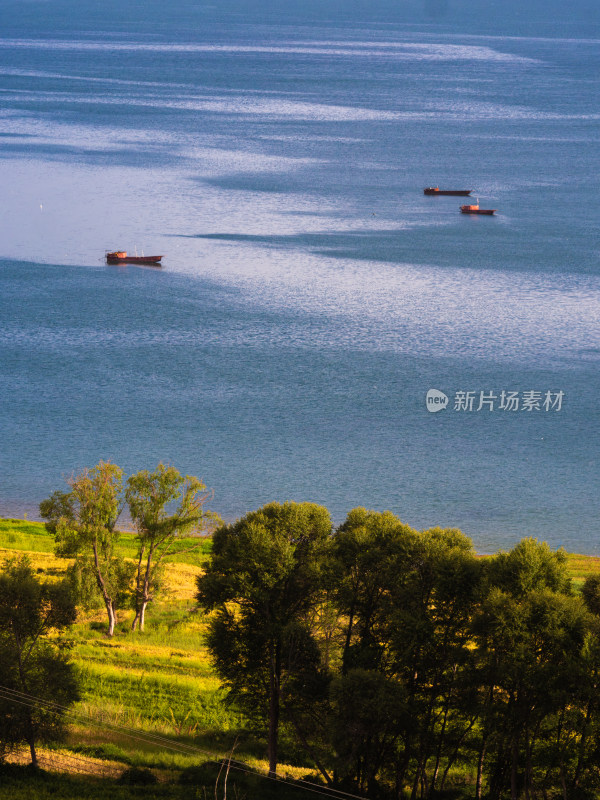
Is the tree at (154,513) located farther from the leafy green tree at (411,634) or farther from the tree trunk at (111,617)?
the leafy green tree at (411,634)

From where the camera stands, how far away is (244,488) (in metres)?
59.6

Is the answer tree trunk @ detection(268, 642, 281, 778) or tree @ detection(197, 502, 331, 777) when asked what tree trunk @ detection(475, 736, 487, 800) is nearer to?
tree @ detection(197, 502, 331, 777)

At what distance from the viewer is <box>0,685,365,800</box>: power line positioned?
26812 millimetres

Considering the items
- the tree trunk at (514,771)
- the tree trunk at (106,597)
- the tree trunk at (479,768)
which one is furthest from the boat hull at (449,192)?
the tree trunk at (514,771)

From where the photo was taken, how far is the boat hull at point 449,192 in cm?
12282

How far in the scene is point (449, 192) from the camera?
124625 millimetres

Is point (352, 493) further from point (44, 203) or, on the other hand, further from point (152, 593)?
point (44, 203)

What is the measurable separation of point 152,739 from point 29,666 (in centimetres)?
549

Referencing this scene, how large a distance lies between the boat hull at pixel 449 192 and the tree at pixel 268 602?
98466 mm

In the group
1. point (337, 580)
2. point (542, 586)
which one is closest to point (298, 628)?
point (337, 580)

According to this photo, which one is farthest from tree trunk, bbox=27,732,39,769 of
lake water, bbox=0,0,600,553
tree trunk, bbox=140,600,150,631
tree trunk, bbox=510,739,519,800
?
lake water, bbox=0,0,600,553

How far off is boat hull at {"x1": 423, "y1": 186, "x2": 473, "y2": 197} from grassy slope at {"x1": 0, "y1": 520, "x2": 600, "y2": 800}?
8166cm

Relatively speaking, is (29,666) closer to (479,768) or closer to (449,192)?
(479,768)

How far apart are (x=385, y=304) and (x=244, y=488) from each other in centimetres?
3124
